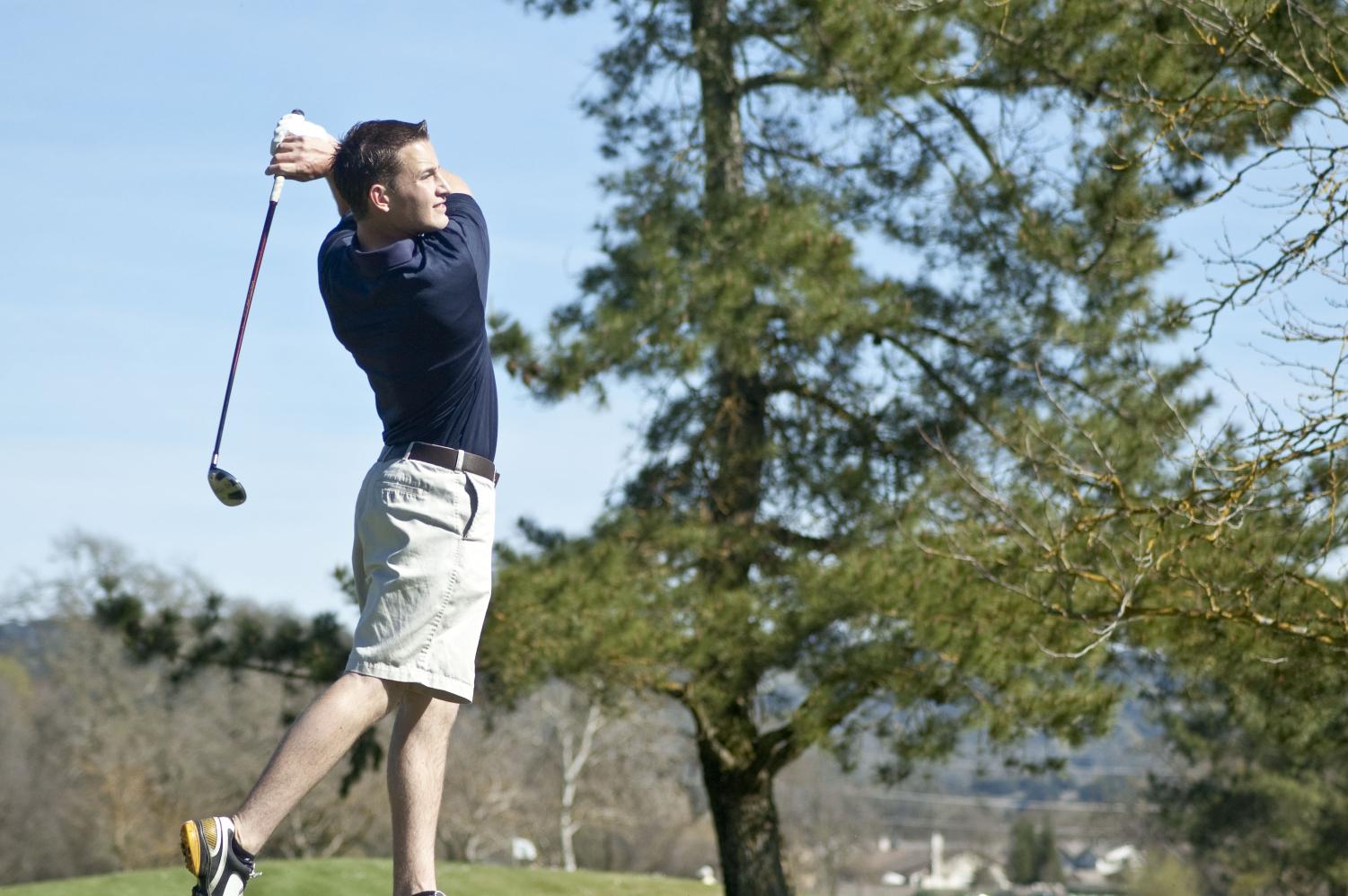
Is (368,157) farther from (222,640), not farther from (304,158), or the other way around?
(222,640)

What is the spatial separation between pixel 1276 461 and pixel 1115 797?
36.0m

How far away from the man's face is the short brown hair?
0.05ft

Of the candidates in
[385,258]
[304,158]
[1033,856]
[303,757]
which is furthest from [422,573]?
[1033,856]

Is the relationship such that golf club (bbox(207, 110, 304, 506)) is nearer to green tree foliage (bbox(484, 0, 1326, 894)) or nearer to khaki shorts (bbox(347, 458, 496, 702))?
khaki shorts (bbox(347, 458, 496, 702))

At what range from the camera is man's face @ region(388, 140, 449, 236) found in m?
2.69

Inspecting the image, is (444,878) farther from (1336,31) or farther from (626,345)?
(1336,31)

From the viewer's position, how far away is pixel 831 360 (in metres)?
10.7

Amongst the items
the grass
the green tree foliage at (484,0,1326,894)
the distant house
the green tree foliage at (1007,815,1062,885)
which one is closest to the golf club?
the green tree foliage at (484,0,1326,894)

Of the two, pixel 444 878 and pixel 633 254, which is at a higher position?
pixel 633 254

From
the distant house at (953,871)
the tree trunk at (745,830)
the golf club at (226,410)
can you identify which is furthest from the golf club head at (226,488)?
the distant house at (953,871)

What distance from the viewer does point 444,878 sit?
1462 cm

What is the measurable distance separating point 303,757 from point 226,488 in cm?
74

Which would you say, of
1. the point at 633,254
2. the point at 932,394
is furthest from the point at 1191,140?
the point at 633,254

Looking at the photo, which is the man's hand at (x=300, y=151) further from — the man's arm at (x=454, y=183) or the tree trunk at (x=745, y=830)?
the tree trunk at (x=745, y=830)
